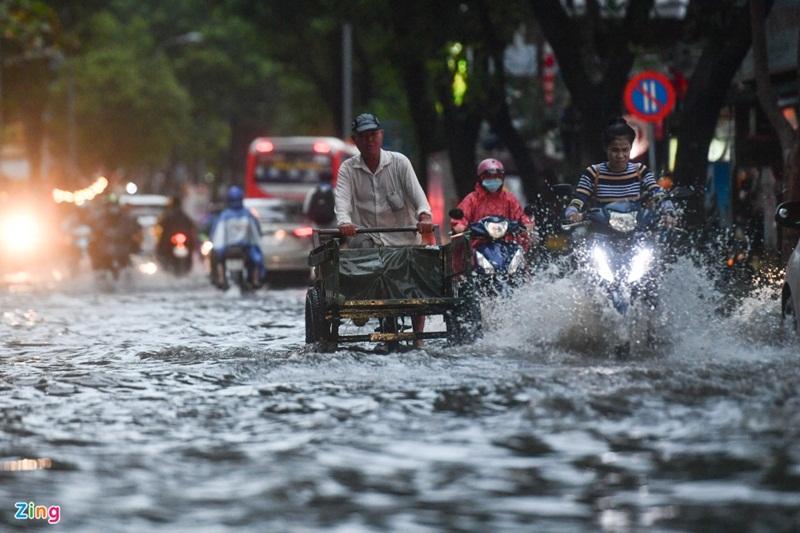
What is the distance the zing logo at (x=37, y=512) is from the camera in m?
6.79

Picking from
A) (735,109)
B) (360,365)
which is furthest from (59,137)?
(360,365)

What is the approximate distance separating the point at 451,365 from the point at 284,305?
36.0 feet

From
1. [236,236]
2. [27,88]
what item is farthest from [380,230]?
[27,88]

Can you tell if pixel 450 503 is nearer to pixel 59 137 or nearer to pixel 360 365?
pixel 360 365

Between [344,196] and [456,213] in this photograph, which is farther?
[456,213]

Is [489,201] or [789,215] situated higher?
[489,201]

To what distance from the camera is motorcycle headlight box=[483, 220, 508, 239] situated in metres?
14.6

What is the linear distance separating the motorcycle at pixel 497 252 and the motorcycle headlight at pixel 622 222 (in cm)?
185

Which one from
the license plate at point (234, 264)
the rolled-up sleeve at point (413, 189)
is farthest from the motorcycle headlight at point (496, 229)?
the license plate at point (234, 264)

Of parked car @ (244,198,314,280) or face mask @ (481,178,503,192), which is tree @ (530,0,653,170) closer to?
parked car @ (244,198,314,280)

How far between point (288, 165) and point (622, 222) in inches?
1546

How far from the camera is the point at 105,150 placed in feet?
306

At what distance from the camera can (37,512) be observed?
6887 mm

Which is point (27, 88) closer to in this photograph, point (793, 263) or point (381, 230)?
point (381, 230)
